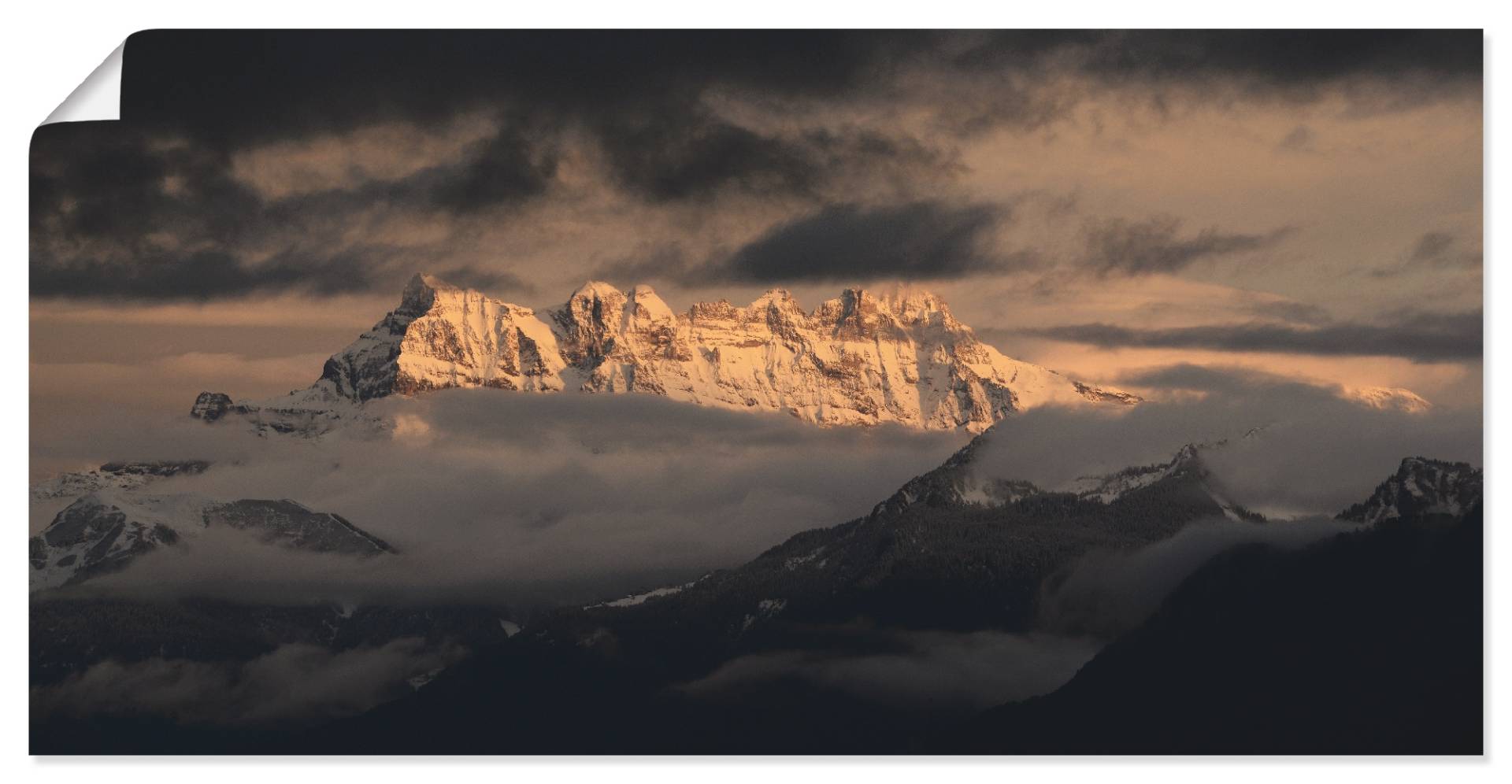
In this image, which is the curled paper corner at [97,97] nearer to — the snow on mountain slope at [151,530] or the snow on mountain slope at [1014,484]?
the snow on mountain slope at [151,530]

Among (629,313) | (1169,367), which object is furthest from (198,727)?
(1169,367)

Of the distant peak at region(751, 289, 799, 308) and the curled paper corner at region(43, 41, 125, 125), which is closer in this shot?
the curled paper corner at region(43, 41, 125, 125)

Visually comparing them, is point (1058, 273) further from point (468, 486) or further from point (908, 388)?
point (468, 486)

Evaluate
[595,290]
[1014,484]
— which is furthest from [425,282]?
[1014,484]

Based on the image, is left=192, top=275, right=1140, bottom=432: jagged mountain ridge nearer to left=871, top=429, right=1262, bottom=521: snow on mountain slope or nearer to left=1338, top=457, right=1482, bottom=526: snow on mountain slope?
left=871, top=429, right=1262, bottom=521: snow on mountain slope

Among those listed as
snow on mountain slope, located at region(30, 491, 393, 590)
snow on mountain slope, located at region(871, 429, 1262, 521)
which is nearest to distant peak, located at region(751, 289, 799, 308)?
snow on mountain slope, located at region(871, 429, 1262, 521)

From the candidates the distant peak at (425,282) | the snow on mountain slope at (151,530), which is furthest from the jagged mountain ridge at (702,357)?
the snow on mountain slope at (151,530)

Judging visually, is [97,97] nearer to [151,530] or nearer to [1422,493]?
[151,530]
